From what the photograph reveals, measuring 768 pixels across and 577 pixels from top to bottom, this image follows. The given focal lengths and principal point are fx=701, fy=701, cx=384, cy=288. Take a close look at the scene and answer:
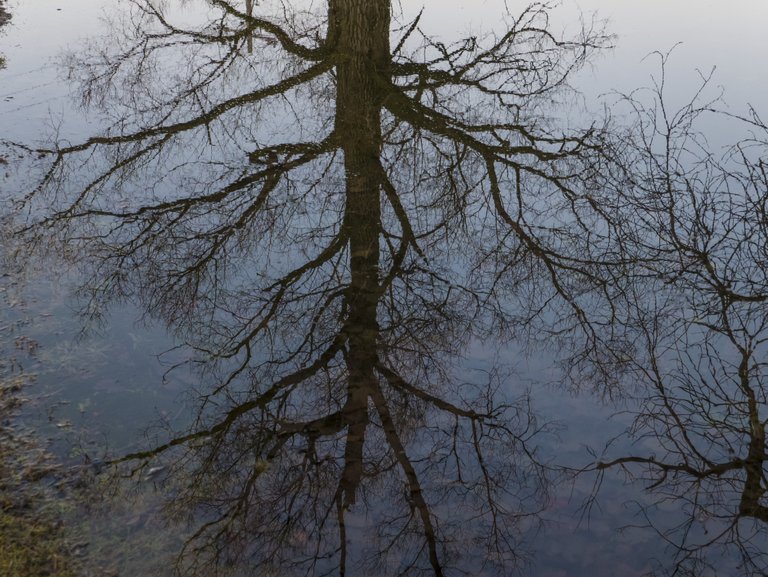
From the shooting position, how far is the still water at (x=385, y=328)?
12.1 ft

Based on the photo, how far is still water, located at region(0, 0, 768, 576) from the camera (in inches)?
146

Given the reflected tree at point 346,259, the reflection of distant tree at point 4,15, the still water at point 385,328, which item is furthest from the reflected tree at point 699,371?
the reflection of distant tree at point 4,15

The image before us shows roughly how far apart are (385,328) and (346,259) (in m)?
0.98

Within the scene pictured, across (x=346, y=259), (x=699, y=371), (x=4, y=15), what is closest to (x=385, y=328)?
(x=346, y=259)

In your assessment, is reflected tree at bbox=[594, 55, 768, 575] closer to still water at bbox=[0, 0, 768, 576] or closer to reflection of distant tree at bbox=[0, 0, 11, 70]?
still water at bbox=[0, 0, 768, 576]

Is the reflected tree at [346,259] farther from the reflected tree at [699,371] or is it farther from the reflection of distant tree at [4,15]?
the reflection of distant tree at [4,15]

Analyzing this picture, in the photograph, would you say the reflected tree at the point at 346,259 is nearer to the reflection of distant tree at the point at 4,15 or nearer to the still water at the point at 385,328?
the still water at the point at 385,328

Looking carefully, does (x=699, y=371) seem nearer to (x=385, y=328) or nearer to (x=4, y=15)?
(x=385, y=328)

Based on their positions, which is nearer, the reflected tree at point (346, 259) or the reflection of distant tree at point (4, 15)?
the reflected tree at point (346, 259)

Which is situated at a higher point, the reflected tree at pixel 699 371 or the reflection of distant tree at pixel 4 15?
the reflection of distant tree at pixel 4 15

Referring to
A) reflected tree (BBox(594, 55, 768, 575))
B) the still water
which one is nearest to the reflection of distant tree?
the still water

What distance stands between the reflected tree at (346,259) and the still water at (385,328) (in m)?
0.02

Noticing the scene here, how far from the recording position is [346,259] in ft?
18.8

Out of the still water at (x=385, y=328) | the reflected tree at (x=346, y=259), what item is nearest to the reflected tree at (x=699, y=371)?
the still water at (x=385, y=328)
